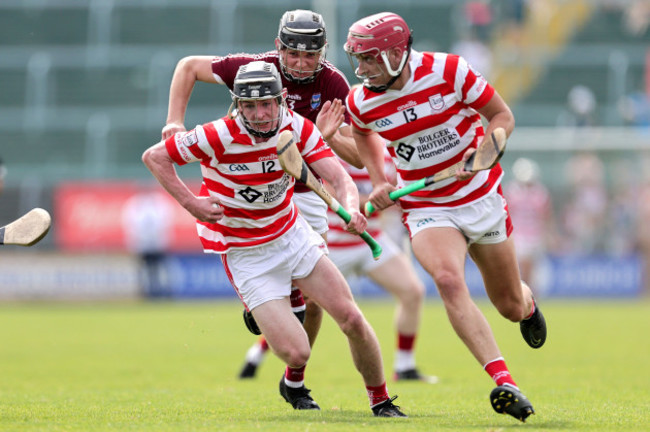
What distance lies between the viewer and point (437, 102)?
21.3ft

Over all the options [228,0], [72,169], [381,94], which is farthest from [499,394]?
[228,0]

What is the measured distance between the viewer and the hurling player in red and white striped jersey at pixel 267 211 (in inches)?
245

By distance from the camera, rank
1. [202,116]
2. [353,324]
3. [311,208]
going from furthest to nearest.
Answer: [202,116] → [311,208] → [353,324]

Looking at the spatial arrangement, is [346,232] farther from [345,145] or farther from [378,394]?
[378,394]

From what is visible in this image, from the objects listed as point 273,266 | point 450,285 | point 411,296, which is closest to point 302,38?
point 273,266

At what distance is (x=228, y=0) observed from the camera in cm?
2356

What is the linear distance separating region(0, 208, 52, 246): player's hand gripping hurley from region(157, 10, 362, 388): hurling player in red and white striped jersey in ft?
3.47

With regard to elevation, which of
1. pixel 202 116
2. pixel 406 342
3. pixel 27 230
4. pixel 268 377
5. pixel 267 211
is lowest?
pixel 268 377

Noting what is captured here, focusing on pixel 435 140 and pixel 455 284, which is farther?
pixel 435 140

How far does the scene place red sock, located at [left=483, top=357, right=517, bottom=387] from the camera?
5.82m

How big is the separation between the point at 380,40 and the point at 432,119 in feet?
1.97

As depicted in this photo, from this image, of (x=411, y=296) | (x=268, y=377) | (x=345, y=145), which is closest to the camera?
(x=345, y=145)

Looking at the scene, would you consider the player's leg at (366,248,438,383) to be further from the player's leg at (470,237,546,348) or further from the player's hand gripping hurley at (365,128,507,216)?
the player's hand gripping hurley at (365,128,507,216)

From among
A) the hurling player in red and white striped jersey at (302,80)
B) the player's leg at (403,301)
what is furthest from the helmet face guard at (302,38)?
the player's leg at (403,301)
